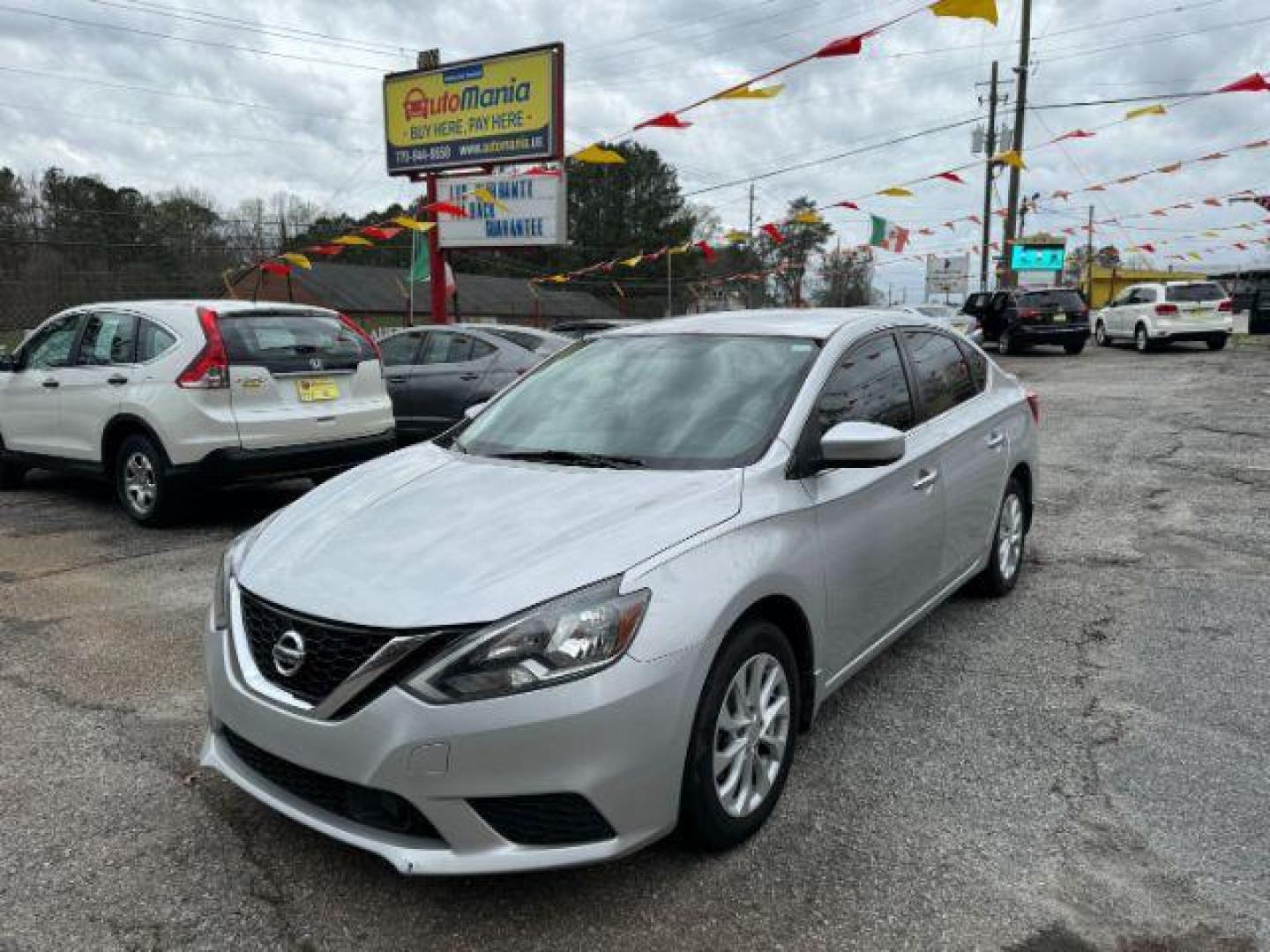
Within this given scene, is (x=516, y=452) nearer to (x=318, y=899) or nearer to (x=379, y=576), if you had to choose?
(x=379, y=576)

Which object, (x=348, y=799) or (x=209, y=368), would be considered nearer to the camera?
(x=348, y=799)

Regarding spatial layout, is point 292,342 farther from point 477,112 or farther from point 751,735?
point 477,112

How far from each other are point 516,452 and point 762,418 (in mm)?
907

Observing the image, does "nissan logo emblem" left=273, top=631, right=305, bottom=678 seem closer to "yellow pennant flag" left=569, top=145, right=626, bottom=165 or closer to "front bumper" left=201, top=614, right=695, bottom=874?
"front bumper" left=201, top=614, right=695, bottom=874

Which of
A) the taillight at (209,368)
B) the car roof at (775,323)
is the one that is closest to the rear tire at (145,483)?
the taillight at (209,368)

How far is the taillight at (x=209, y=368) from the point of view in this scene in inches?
250

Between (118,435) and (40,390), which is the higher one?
(40,390)

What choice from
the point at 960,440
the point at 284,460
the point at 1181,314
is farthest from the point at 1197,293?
the point at 284,460

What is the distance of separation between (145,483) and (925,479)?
5.50m

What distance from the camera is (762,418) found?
3.26 m

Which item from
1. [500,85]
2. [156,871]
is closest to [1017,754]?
[156,871]

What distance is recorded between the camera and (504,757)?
2.23 m

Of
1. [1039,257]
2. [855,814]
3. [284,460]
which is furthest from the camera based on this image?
[1039,257]

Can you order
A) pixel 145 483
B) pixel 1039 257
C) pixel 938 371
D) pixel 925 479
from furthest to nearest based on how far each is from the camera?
pixel 1039 257 → pixel 145 483 → pixel 938 371 → pixel 925 479
